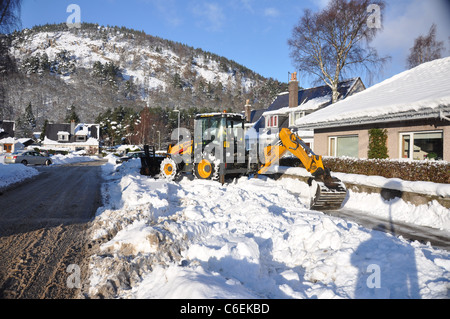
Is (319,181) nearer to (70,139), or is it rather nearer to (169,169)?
(169,169)

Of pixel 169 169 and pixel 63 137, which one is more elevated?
pixel 63 137

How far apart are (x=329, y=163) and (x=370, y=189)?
3.62m

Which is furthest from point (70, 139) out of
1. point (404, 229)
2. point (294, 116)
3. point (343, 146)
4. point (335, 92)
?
point (404, 229)

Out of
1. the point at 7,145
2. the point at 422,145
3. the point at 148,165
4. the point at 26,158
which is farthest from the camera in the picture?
the point at 7,145

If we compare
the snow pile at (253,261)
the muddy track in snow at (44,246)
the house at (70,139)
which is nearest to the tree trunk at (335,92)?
the snow pile at (253,261)

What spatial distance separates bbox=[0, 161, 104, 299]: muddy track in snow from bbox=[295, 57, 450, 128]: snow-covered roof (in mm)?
10907

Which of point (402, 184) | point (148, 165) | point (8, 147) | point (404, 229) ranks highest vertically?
point (8, 147)

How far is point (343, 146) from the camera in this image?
14180 mm

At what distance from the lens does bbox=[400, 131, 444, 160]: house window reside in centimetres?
986

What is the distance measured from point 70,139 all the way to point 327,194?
64314mm

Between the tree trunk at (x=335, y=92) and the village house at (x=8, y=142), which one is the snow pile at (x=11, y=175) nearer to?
the tree trunk at (x=335, y=92)

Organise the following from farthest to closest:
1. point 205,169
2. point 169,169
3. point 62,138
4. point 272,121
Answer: point 62,138 < point 272,121 < point 169,169 < point 205,169

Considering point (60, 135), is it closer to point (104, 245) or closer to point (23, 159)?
point (23, 159)
